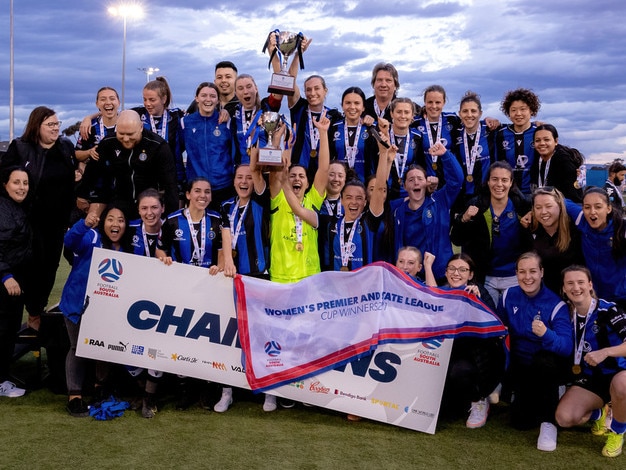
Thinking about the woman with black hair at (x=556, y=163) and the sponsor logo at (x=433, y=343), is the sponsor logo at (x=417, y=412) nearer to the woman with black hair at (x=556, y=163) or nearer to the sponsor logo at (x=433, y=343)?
the sponsor logo at (x=433, y=343)

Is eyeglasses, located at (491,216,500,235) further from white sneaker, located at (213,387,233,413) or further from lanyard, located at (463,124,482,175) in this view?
white sneaker, located at (213,387,233,413)

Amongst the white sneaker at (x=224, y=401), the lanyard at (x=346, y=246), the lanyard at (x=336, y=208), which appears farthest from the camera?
the lanyard at (x=336, y=208)

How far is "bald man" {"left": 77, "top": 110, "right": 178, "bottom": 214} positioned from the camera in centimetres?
519

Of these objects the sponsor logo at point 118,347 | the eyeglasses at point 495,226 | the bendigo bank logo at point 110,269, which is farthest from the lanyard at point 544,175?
the sponsor logo at point 118,347

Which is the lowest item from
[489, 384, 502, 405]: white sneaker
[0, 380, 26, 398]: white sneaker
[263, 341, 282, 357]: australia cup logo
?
[0, 380, 26, 398]: white sneaker

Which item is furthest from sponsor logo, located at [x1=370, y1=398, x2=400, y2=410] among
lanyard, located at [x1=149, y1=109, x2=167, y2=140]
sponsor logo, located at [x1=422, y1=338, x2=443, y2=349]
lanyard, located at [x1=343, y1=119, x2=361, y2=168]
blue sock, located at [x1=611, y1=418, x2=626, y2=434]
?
lanyard, located at [x1=149, y1=109, x2=167, y2=140]

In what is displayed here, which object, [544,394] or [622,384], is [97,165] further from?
[622,384]

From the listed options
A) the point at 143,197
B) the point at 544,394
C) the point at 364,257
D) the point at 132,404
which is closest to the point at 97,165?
the point at 143,197

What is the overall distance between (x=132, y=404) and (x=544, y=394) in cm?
283

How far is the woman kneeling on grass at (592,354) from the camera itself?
4102 millimetres

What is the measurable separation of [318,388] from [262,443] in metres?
0.63

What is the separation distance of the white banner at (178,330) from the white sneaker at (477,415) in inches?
26.5

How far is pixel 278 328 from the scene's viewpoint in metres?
4.51

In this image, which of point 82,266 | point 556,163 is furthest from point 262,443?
point 556,163
